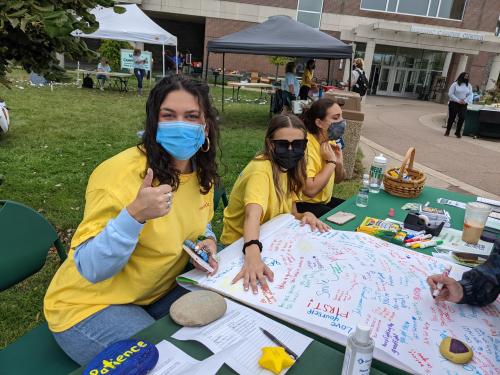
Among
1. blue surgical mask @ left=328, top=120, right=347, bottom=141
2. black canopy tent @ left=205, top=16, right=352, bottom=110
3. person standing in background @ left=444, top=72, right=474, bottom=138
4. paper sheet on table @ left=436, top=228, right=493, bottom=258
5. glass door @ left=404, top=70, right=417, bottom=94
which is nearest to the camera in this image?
paper sheet on table @ left=436, top=228, right=493, bottom=258

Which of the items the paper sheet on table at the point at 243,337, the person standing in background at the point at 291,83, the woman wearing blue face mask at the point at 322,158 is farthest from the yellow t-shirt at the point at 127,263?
the person standing in background at the point at 291,83

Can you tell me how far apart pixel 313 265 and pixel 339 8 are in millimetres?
26808

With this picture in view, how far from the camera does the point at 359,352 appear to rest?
100 cm

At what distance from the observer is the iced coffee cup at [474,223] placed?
218cm

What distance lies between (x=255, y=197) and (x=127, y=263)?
0.83 meters

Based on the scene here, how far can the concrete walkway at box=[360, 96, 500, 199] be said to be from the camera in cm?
679

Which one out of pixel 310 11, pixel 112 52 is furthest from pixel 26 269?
pixel 310 11

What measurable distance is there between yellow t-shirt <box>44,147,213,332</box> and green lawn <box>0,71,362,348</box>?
124 cm

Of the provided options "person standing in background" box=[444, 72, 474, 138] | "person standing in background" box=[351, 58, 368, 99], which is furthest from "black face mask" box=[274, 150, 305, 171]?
"person standing in background" box=[444, 72, 474, 138]

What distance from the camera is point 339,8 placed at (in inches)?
982

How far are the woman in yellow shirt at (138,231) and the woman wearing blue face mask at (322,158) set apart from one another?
124cm

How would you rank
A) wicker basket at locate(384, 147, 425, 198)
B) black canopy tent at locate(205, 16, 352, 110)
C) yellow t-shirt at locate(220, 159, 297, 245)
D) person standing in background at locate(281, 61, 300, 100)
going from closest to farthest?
1. yellow t-shirt at locate(220, 159, 297, 245)
2. wicker basket at locate(384, 147, 425, 198)
3. black canopy tent at locate(205, 16, 352, 110)
4. person standing in background at locate(281, 61, 300, 100)

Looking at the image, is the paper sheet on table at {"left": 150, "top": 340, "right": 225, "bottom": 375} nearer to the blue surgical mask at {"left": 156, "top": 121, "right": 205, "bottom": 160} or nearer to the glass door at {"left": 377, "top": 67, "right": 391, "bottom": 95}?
the blue surgical mask at {"left": 156, "top": 121, "right": 205, "bottom": 160}

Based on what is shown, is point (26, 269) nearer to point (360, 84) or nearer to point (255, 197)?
point (255, 197)
